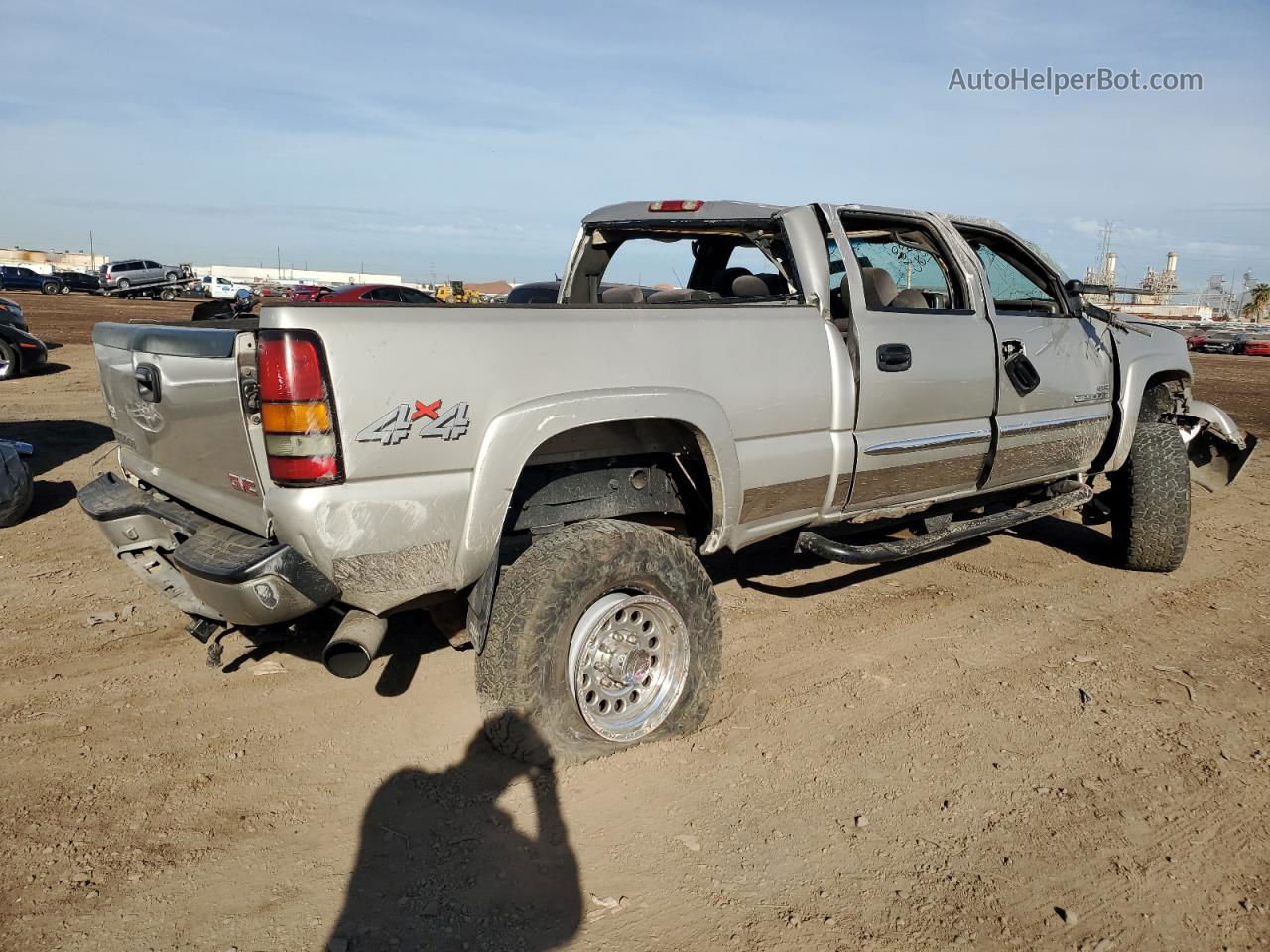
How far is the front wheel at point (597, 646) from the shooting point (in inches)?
127

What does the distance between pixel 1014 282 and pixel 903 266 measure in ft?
2.82

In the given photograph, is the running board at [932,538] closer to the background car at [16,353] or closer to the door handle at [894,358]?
the door handle at [894,358]

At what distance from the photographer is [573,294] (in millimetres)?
5516

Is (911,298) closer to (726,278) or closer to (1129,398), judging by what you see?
(726,278)

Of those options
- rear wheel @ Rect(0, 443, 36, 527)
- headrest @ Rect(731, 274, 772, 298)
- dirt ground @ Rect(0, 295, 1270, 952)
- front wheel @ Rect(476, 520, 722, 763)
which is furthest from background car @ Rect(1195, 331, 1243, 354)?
rear wheel @ Rect(0, 443, 36, 527)

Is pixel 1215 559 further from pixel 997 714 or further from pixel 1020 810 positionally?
pixel 1020 810

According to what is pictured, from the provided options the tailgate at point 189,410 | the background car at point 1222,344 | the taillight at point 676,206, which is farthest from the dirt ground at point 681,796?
the background car at point 1222,344

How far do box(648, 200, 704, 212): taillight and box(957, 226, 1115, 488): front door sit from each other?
143 centimetres

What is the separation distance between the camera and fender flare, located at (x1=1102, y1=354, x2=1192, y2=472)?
5.66 m

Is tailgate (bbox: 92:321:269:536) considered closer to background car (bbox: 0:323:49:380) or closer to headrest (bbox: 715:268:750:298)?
headrest (bbox: 715:268:750:298)

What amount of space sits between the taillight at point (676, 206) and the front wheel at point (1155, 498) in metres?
3.14

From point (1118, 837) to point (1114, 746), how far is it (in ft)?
2.21

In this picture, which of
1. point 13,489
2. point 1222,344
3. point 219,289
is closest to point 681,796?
point 13,489

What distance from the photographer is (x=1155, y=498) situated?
5891 millimetres
